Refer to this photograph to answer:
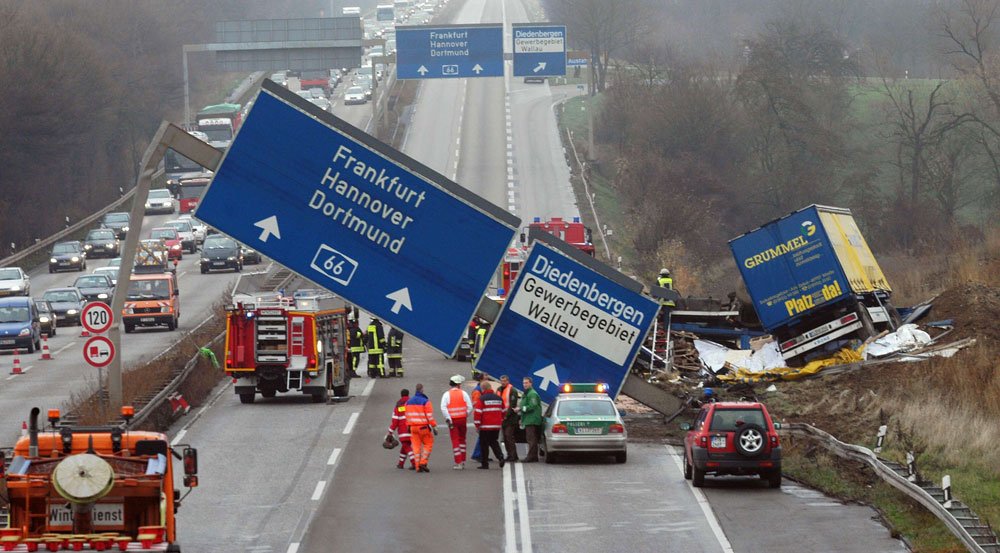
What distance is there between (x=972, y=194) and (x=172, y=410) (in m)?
60.6

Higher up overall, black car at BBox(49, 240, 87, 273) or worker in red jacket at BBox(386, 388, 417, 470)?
black car at BBox(49, 240, 87, 273)

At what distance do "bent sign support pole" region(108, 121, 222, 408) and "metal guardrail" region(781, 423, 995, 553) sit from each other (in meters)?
11.1

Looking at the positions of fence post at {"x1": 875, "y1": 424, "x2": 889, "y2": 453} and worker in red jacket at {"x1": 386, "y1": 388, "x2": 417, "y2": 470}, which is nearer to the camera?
fence post at {"x1": 875, "y1": 424, "x2": 889, "y2": 453}

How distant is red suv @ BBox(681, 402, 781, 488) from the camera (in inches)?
910

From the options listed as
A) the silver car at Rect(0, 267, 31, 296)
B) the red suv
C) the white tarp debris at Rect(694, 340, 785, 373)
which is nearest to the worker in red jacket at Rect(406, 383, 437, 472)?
the red suv

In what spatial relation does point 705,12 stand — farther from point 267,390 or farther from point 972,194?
point 267,390

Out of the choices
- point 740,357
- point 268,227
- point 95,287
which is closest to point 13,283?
point 95,287

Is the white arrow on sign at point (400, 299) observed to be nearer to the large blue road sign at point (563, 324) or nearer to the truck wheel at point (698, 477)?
the large blue road sign at point (563, 324)

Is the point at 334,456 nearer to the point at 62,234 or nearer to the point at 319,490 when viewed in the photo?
the point at 319,490

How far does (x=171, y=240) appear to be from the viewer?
7325 cm

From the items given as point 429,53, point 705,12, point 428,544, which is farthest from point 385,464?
point 705,12

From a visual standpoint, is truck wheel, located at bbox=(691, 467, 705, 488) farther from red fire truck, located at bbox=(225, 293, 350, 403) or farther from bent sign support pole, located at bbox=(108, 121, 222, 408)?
red fire truck, located at bbox=(225, 293, 350, 403)

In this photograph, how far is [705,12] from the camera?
533 feet

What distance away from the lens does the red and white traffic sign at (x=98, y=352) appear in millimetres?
27469
